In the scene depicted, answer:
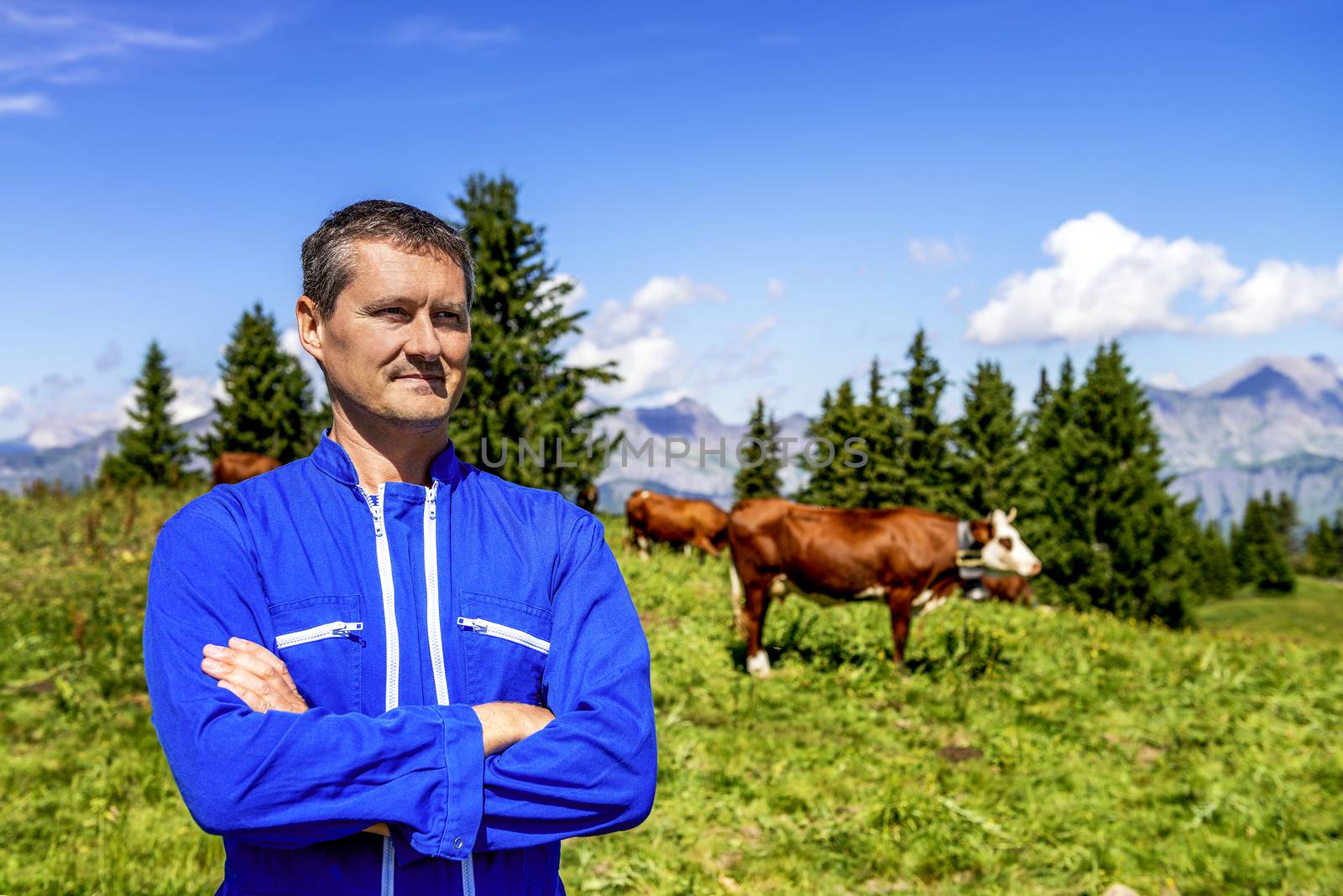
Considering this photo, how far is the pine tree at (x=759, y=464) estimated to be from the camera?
152 ft

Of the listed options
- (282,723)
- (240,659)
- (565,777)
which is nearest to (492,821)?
(565,777)

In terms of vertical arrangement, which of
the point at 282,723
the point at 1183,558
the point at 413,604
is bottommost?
the point at 1183,558

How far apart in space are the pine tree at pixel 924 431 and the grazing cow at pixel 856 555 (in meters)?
31.5

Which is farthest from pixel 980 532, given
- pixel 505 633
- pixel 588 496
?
pixel 588 496

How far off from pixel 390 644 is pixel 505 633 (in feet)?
0.90

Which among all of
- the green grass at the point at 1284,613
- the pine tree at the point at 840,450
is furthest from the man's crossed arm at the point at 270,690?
the green grass at the point at 1284,613

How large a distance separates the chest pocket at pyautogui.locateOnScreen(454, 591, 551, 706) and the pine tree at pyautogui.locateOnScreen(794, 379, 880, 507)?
122 ft

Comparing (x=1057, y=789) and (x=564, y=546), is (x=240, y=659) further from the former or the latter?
(x=1057, y=789)

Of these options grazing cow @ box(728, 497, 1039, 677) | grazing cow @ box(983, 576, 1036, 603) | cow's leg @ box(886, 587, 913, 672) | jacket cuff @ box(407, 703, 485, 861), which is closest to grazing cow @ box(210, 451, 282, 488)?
grazing cow @ box(728, 497, 1039, 677)

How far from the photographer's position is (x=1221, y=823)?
23.0 ft

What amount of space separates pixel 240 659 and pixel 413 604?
390 mm

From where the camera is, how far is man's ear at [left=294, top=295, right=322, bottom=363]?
2338 millimetres

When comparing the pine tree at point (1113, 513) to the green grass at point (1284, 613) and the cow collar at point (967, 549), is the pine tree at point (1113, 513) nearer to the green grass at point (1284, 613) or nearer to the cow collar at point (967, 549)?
the green grass at point (1284, 613)

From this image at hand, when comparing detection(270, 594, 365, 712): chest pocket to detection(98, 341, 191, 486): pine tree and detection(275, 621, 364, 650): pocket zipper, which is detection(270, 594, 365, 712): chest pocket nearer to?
detection(275, 621, 364, 650): pocket zipper
